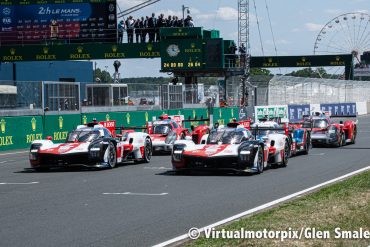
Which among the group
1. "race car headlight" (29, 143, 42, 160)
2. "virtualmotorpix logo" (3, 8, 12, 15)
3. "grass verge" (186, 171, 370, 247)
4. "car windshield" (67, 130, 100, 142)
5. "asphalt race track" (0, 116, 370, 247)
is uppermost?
"virtualmotorpix logo" (3, 8, 12, 15)

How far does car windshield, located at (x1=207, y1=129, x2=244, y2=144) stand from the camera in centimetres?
1939

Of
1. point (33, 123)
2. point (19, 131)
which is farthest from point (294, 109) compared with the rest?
point (19, 131)

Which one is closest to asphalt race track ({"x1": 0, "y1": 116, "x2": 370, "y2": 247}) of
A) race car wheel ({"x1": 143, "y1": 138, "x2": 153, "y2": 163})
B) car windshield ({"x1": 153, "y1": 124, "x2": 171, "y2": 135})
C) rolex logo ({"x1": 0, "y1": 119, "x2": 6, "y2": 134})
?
race car wheel ({"x1": 143, "y1": 138, "x2": 153, "y2": 163})

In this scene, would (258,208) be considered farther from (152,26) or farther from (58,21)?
(152,26)

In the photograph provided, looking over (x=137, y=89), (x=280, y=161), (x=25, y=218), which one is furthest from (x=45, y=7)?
(x=25, y=218)

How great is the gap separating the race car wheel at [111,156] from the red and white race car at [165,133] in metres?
5.62

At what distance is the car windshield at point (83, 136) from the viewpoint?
68.5ft

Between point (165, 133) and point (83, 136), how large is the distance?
22.3 feet

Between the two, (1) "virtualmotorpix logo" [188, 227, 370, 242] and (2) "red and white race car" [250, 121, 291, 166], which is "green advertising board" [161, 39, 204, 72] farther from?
(1) "virtualmotorpix logo" [188, 227, 370, 242]

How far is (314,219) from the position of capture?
420 inches

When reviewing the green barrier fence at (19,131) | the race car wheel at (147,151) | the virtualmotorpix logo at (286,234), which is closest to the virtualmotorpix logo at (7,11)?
the green barrier fence at (19,131)

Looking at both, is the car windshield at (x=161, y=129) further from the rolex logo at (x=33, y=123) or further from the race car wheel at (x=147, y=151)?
the rolex logo at (x=33, y=123)

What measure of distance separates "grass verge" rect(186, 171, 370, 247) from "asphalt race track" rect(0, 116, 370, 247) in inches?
31.8

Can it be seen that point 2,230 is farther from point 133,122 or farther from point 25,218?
point 133,122
